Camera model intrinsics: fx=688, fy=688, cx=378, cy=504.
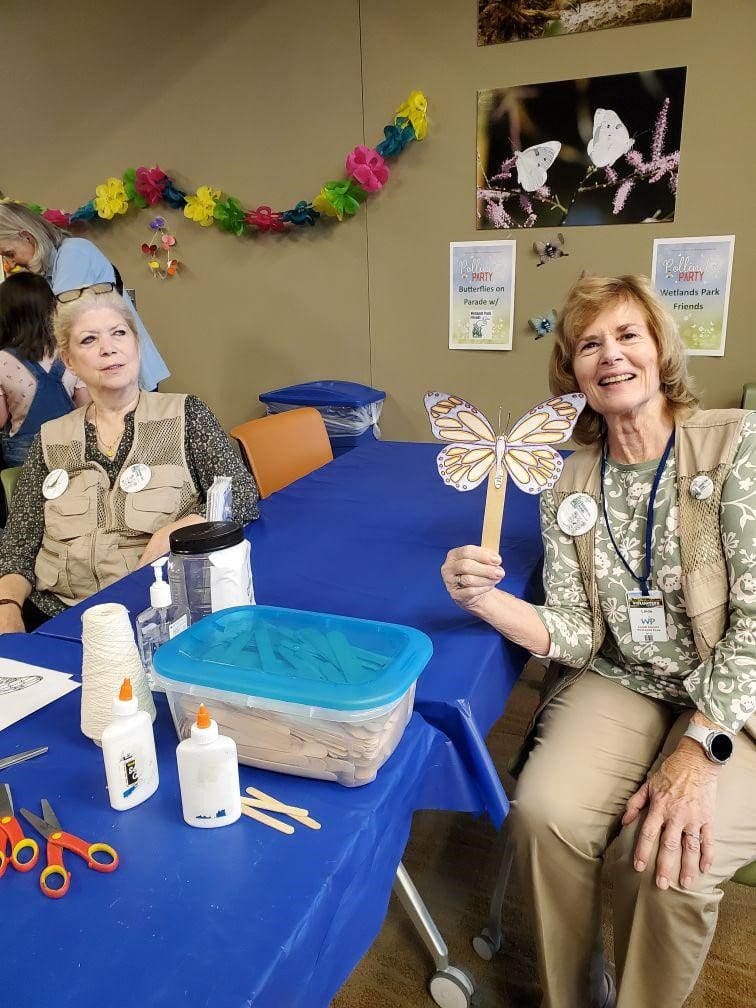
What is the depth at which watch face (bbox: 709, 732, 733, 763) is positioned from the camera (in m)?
1.14

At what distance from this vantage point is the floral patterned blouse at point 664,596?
46.4 inches

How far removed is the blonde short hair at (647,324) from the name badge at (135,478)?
3.31ft

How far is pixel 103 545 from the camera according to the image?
1.67 m

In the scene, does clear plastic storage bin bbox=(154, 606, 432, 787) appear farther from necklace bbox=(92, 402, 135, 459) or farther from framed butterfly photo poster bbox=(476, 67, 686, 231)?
framed butterfly photo poster bbox=(476, 67, 686, 231)

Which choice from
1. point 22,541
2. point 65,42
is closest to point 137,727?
point 22,541

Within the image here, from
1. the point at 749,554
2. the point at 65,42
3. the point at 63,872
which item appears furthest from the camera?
the point at 65,42

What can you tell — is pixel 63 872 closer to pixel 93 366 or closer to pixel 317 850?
pixel 317 850

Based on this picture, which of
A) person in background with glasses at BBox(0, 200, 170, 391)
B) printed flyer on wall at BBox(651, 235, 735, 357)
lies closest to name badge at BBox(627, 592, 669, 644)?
printed flyer on wall at BBox(651, 235, 735, 357)

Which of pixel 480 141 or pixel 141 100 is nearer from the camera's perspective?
pixel 480 141

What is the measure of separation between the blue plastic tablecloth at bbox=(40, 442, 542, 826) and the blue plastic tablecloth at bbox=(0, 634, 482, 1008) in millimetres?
160

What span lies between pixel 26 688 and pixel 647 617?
1078mm

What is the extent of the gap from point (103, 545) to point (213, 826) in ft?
3.51

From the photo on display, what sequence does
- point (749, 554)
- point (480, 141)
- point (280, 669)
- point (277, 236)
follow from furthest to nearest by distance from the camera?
point (277, 236)
point (480, 141)
point (749, 554)
point (280, 669)

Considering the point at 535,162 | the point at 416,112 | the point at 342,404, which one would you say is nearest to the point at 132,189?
the point at 416,112
